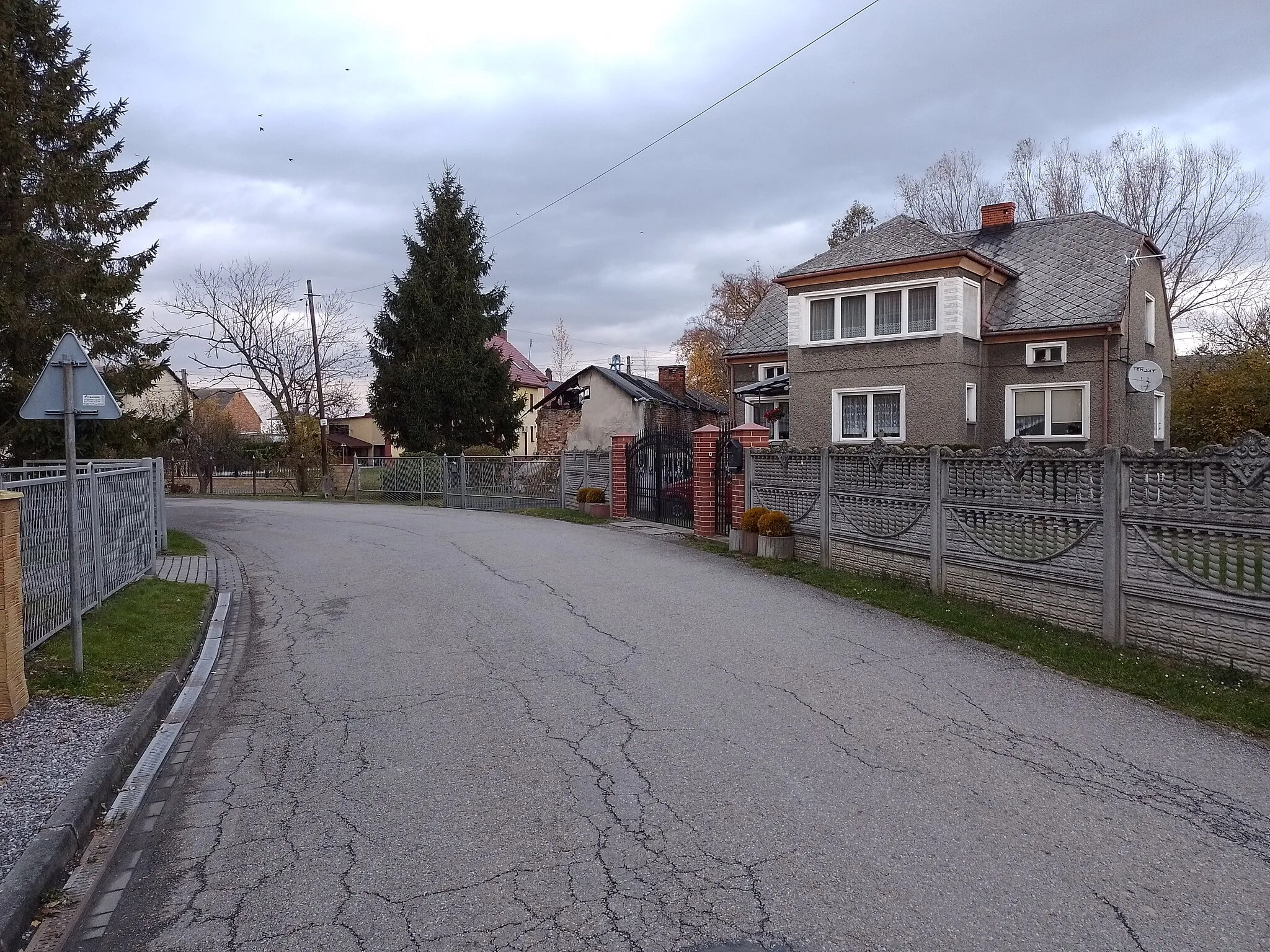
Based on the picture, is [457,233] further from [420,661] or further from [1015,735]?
[1015,735]

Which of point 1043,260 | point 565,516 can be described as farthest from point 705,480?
point 1043,260

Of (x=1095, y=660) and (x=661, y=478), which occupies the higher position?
(x=661, y=478)

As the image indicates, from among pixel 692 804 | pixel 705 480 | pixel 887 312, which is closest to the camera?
pixel 692 804

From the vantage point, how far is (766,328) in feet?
103

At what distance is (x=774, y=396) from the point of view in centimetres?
2920

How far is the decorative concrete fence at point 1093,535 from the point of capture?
668 centimetres

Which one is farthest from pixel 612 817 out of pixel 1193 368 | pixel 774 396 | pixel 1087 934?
pixel 1193 368

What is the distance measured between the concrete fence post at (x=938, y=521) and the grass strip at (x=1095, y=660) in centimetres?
19

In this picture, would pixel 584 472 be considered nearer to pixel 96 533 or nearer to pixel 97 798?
pixel 96 533

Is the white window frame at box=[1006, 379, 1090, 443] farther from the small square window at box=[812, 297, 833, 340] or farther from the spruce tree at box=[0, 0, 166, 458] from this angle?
the spruce tree at box=[0, 0, 166, 458]

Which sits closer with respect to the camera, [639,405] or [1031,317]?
[1031,317]

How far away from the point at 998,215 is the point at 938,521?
913 inches

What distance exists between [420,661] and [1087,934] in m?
5.63

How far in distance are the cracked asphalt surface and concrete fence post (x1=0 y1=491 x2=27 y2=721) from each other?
3.91 feet
